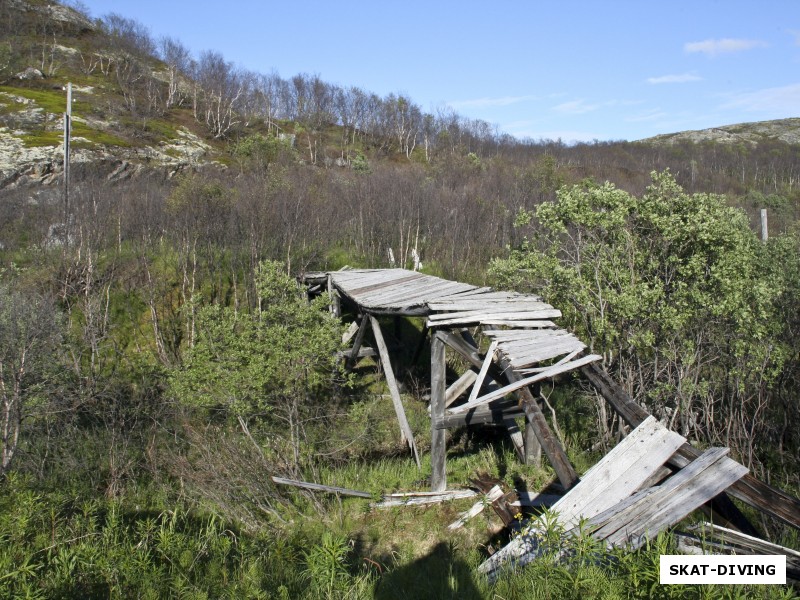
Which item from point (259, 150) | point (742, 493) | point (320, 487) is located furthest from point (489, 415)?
point (259, 150)

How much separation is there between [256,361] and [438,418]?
2293mm

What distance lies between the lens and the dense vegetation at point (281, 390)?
385cm

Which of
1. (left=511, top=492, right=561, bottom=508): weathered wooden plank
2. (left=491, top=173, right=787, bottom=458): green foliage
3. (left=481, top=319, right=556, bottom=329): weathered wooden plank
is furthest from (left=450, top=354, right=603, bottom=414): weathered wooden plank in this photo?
(left=491, top=173, right=787, bottom=458): green foliage

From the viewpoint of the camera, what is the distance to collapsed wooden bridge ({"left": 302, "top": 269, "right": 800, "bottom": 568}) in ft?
10.9

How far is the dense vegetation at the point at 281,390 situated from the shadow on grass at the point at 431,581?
3 centimetres

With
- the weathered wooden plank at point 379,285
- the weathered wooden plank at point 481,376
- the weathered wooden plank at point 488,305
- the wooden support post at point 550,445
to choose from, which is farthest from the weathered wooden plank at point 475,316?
the weathered wooden plank at point 379,285

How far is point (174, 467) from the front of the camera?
21.7 feet

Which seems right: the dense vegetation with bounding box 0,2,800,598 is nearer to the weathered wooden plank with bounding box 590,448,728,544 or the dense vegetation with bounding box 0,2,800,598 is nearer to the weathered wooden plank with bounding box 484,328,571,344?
the weathered wooden plank with bounding box 590,448,728,544

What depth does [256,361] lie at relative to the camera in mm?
6754

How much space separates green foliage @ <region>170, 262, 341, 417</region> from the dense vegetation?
37mm

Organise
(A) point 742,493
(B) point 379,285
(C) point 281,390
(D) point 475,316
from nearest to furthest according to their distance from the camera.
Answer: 1. (A) point 742,493
2. (D) point 475,316
3. (C) point 281,390
4. (B) point 379,285

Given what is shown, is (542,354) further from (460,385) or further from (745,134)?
(745,134)

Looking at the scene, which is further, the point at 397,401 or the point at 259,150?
the point at 259,150

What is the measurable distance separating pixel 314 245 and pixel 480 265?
5846mm
